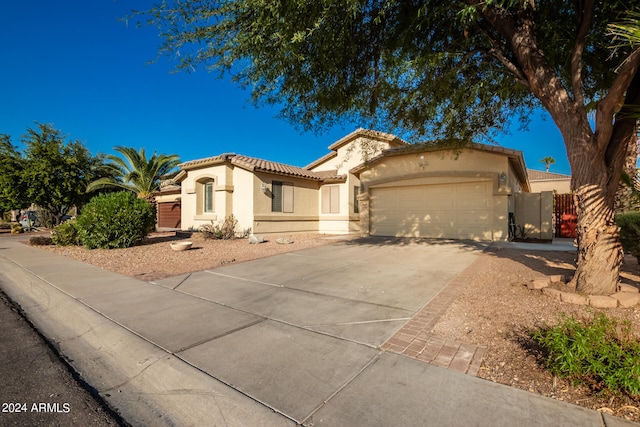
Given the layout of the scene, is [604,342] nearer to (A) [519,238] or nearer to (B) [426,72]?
(B) [426,72]

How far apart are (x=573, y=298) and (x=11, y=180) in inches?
1137

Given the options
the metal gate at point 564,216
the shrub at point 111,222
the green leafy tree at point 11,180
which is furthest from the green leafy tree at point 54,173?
the metal gate at point 564,216

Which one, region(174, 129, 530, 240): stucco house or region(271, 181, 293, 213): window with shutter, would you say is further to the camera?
region(271, 181, 293, 213): window with shutter

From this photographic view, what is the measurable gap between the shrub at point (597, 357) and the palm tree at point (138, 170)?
23275 millimetres

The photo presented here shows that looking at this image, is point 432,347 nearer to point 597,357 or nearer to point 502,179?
point 597,357

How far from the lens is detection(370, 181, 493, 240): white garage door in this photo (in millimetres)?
12820

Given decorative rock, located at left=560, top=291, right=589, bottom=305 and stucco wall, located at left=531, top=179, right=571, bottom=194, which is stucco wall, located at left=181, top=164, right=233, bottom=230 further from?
stucco wall, located at left=531, top=179, right=571, bottom=194

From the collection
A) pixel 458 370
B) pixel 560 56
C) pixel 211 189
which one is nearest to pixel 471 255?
pixel 560 56

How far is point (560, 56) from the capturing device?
632cm

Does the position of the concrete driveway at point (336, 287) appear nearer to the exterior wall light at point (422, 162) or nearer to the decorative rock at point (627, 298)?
the decorative rock at point (627, 298)

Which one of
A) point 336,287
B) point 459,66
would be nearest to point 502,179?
point 459,66

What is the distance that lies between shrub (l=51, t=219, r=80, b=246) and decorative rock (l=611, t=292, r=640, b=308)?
16.6 meters

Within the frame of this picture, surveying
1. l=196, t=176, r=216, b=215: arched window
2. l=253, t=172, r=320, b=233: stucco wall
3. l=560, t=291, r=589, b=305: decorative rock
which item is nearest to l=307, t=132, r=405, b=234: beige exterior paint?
l=253, t=172, r=320, b=233: stucco wall

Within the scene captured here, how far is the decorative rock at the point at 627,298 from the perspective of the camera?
4191mm
